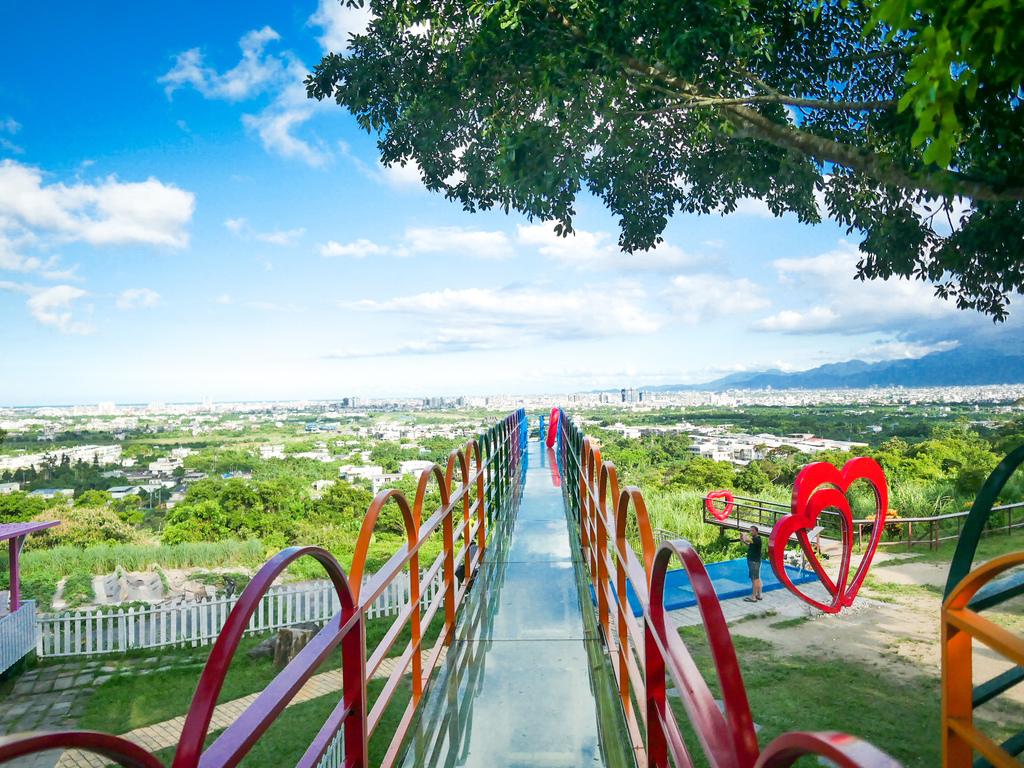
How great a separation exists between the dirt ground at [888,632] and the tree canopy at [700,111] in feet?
16.5

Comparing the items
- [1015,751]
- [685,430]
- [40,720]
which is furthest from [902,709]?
[685,430]

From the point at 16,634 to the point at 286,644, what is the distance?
496cm

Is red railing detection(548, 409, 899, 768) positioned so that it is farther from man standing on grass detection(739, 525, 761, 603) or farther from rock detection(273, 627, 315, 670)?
rock detection(273, 627, 315, 670)

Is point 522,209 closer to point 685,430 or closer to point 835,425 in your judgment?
point 685,430

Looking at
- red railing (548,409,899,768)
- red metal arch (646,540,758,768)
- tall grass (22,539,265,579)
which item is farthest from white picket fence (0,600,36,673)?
tall grass (22,539,265,579)

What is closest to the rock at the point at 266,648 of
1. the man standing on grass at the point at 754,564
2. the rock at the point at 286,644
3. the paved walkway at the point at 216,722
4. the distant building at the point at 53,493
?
the rock at the point at 286,644

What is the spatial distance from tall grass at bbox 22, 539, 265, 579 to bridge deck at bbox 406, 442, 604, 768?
35.8 metres

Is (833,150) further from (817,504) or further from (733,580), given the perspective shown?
(733,580)

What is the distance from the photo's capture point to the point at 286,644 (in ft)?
40.5

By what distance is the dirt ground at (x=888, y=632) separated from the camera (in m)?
7.86

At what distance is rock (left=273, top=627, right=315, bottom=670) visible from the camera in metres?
12.2

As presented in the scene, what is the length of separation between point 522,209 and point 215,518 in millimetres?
43263

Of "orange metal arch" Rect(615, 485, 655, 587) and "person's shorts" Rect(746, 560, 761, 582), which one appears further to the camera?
"person's shorts" Rect(746, 560, 761, 582)

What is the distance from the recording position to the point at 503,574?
4266mm
